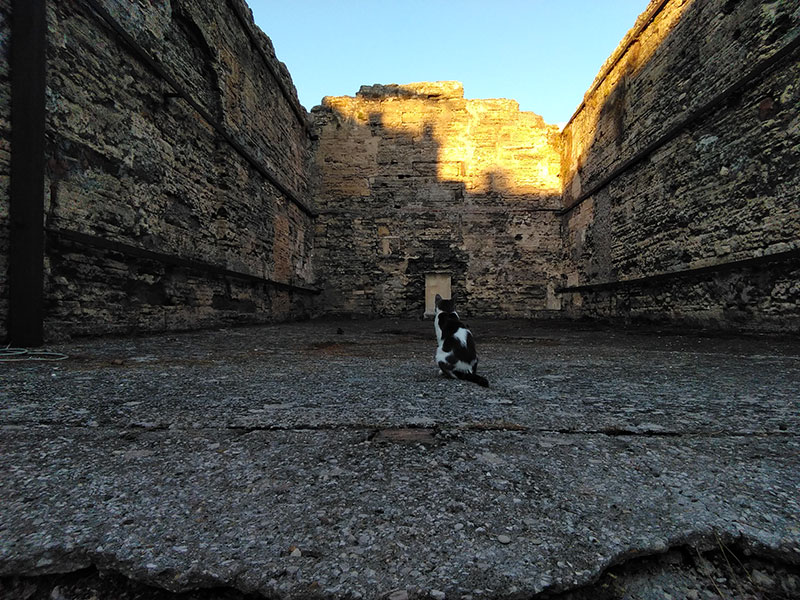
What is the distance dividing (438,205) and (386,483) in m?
10.8

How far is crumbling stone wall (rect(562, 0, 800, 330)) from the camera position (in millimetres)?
4793

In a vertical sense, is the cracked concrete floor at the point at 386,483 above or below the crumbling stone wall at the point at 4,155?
below

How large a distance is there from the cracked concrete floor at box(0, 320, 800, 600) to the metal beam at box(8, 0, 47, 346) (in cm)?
191

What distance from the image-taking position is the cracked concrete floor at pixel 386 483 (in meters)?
0.73

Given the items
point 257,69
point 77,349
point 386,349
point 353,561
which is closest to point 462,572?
point 353,561

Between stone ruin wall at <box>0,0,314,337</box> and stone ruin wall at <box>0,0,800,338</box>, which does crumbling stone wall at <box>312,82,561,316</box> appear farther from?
stone ruin wall at <box>0,0,314,337</box>

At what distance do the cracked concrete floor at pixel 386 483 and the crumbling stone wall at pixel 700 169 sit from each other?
419cm

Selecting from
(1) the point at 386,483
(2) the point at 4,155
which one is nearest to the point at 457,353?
(1) the point at 386,483

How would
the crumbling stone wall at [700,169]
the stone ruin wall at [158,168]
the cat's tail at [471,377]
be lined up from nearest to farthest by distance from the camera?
the cat's tail at [471,377] < the stone ruin wall at [158,168] < the crumbling stone wall at [700,169]

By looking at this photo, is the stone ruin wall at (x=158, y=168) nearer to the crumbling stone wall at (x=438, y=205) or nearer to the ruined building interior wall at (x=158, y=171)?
the ruined building interior wall at (x=158, y=171)

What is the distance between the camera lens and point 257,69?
8.09 meters

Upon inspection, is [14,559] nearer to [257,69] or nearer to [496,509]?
[496,509]

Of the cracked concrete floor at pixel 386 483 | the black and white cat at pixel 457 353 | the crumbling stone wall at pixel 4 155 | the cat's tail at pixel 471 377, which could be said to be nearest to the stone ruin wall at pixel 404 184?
the crumbling stone wall at pixel 4 155

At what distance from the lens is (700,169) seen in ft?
19.8
